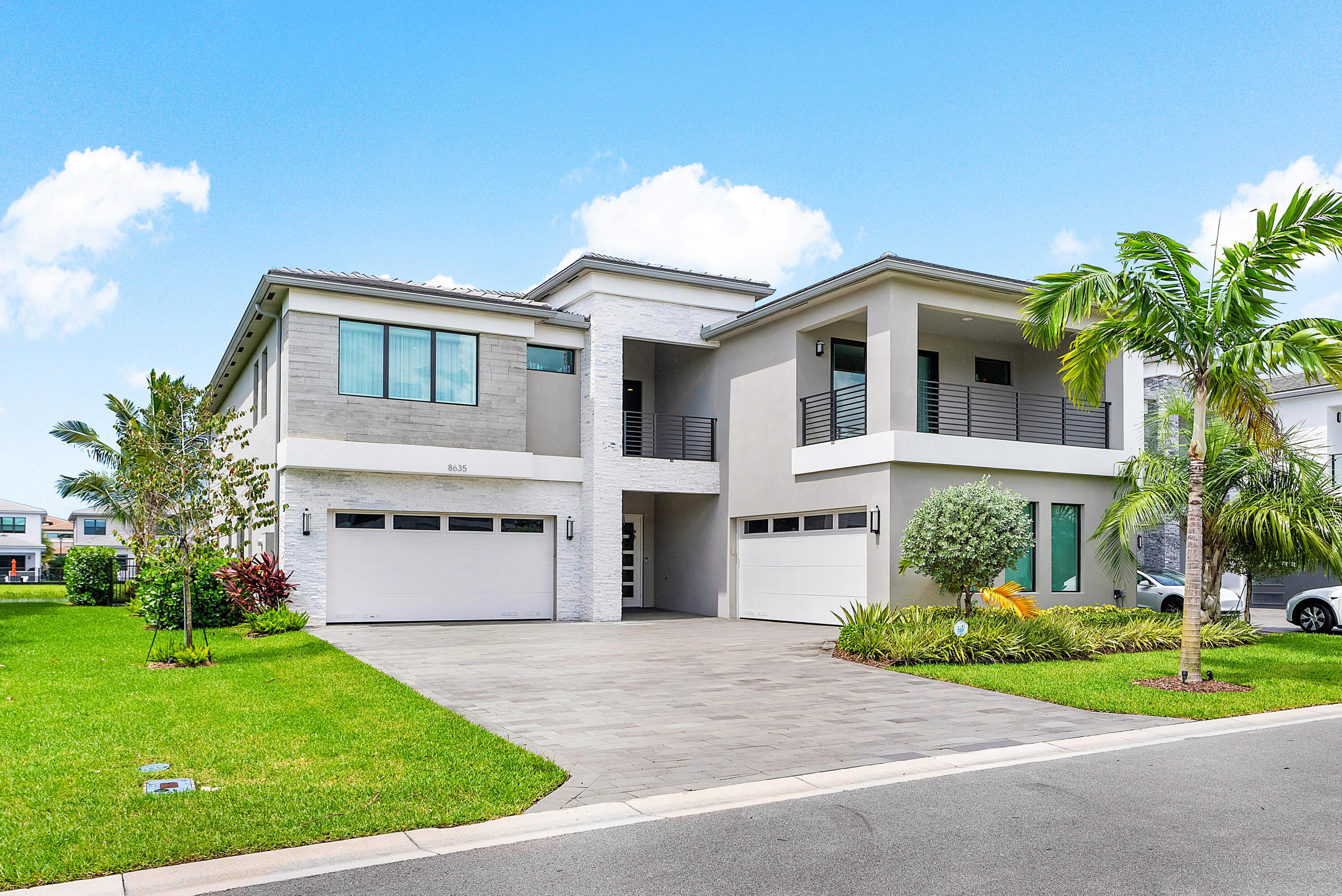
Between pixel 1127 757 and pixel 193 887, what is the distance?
255 inches

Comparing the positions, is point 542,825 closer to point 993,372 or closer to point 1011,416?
point 1011,416

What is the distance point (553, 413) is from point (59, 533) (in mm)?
73529

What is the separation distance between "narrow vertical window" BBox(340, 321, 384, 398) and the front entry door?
7391mm

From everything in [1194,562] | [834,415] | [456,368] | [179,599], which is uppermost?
[456,368]

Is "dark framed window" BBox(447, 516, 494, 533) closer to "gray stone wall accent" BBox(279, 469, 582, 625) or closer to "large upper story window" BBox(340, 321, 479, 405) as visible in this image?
"gray stone wall accent" BBox(279, 469, 582, 625)

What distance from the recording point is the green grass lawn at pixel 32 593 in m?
28.0

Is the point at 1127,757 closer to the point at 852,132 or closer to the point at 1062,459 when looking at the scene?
the point at 1062,459

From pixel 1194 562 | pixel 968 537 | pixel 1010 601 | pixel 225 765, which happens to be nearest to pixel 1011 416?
pixel 1010 601

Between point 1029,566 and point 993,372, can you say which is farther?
point 993,372

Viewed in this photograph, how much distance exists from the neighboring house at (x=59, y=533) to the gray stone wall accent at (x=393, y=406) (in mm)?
60260

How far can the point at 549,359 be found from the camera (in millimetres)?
20844

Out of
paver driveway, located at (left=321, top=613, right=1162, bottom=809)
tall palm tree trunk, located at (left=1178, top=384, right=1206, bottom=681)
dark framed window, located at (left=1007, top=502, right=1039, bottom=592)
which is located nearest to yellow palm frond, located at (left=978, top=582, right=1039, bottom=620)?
paver driveway, located at (left=321, top=613, right=1162, bottom=809)

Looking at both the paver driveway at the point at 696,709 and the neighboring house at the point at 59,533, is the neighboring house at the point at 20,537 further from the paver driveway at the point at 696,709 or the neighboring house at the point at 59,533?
the paver driveway at the point at 696,709

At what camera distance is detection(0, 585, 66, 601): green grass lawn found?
91.8 ft
